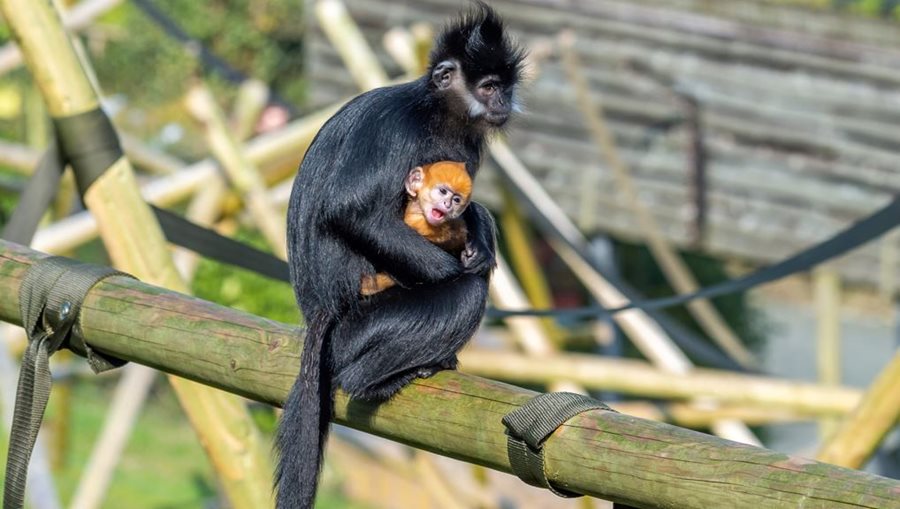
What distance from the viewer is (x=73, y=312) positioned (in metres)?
2.59

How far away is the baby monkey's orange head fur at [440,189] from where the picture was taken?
8.15 ft

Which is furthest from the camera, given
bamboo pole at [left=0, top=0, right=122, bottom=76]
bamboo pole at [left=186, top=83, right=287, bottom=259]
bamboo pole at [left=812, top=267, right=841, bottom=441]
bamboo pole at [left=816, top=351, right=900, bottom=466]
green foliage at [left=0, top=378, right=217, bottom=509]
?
green foliage at [left=0, top=378, right=217, bottom=509]

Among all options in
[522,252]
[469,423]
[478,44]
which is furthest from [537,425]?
[522,252]

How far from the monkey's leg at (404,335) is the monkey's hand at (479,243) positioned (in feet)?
0.34

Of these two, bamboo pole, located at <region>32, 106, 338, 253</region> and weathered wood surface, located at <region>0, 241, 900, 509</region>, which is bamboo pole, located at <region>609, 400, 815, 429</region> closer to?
bamboo pole, located at <region>32, 106, 338, 253</region>

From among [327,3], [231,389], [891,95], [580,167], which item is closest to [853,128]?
[891,95]

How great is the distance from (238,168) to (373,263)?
88.8 inches

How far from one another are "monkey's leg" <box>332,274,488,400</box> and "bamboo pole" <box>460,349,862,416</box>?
97.2 inches

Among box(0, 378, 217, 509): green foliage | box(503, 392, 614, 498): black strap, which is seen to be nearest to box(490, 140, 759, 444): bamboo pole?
box(0, 378, 217, 509): green foliage

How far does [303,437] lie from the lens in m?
2.32

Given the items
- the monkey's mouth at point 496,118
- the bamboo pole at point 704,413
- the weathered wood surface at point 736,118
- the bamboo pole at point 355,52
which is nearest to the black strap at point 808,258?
the monkey's mouth at point 496,118

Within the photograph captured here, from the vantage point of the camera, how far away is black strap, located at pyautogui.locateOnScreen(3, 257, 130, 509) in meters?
2.51

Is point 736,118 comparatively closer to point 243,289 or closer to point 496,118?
point 243,289

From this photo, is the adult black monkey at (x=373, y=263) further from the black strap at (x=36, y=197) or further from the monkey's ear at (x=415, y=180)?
the black strap at (x=36, y=197)
